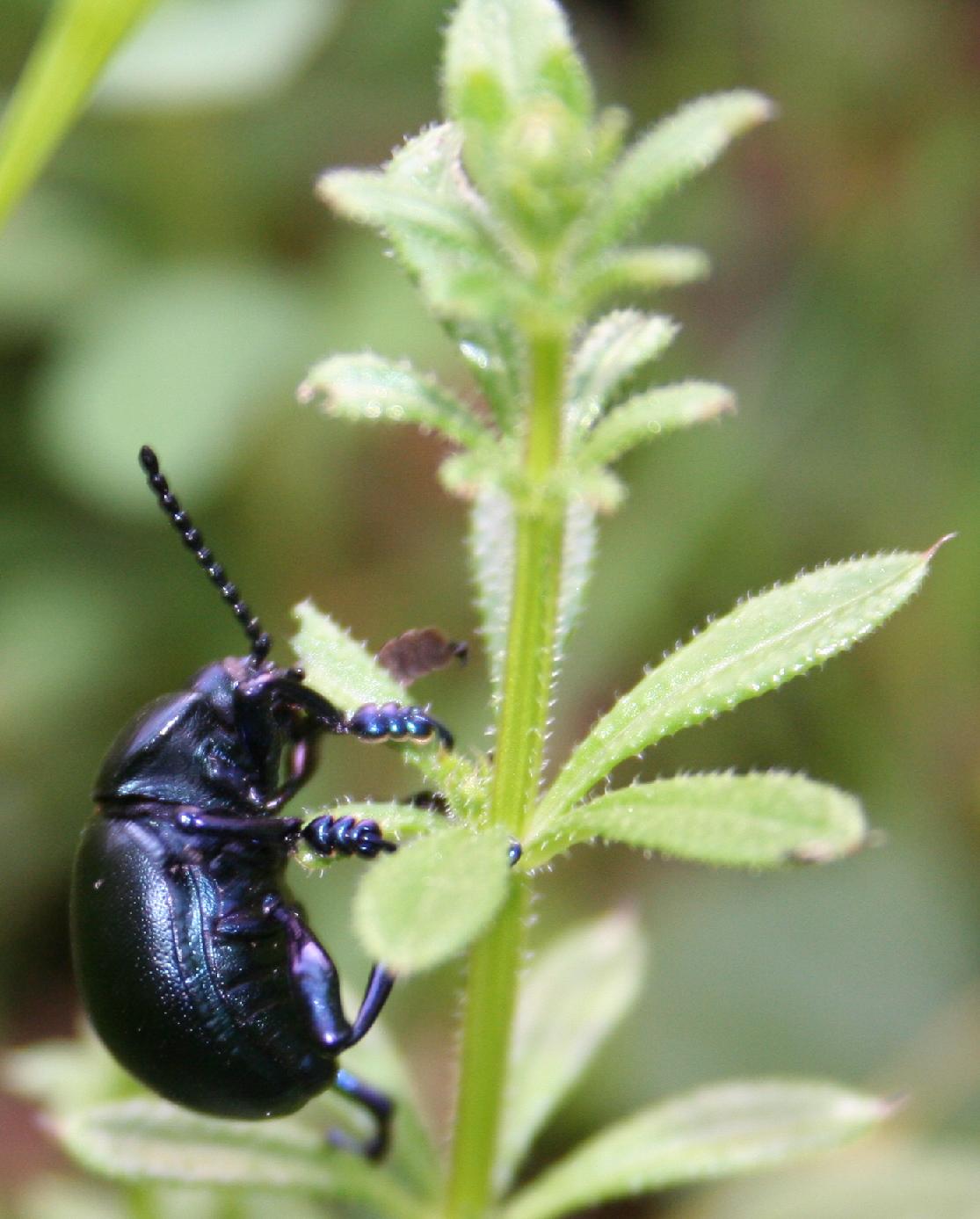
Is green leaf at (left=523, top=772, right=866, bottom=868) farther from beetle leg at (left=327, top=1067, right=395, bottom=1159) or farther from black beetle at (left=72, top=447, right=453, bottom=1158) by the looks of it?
beetle leg at (left=327, top=1067, right=395, bottom=1159)

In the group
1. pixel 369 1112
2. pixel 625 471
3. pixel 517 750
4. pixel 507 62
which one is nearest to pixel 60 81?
pixel 507 62

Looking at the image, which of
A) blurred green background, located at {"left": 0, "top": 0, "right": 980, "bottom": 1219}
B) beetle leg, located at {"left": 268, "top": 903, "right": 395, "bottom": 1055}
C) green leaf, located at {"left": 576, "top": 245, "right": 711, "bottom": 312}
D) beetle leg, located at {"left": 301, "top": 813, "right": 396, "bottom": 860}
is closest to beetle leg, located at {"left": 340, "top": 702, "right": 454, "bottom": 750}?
beetle leg, located at {"left": 301, "top": 813, "right": 396, "bottom": 860}

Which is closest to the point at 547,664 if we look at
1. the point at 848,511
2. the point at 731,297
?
the point at 848,511

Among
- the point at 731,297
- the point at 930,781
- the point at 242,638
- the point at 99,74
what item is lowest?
the point at 930,781

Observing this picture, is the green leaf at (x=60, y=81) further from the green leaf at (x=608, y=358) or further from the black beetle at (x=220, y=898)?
the green leaf at (x=608, y=358)

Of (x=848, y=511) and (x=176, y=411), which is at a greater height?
(x=176, y=411)

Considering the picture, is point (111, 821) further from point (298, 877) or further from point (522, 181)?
point (298, 877)


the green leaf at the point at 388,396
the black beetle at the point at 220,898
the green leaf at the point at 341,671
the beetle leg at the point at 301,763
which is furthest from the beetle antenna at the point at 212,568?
the green leaf at the point at 388,396
